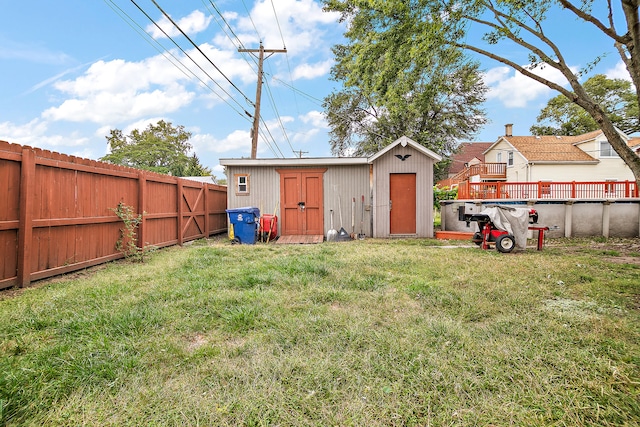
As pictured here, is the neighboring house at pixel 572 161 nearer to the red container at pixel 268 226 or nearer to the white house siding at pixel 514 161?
the white house siding at pixel 514 161

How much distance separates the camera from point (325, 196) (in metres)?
10.5

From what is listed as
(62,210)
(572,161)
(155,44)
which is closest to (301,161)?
(155,44)

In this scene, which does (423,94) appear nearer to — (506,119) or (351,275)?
(351,275)

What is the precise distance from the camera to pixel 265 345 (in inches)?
94.0

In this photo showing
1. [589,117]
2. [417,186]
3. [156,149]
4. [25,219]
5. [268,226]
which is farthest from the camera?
[156,149]

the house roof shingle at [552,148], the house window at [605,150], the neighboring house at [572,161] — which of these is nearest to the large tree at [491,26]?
the neighboring house at [572,161]

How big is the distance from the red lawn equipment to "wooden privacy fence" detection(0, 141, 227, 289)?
768 centimetres

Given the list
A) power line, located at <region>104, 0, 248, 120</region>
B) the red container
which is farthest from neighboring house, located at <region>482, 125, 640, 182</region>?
power line, located at <region>104, 0, 248, 120</region>

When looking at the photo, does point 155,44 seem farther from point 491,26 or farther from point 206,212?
point 491,26

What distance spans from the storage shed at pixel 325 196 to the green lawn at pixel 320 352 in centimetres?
594

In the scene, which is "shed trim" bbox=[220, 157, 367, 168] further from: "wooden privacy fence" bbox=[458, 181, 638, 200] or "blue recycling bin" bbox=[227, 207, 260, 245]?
"wooden privacy fence" bbox=[458, 181, 638, 200]

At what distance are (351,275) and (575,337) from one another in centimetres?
260

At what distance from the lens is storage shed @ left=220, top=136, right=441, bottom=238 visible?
10.2 metres

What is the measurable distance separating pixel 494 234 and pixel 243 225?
6.61m
